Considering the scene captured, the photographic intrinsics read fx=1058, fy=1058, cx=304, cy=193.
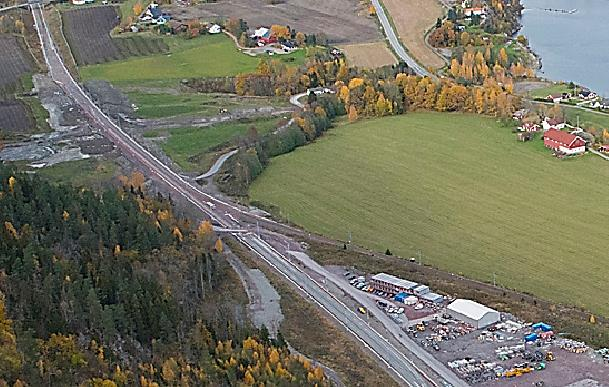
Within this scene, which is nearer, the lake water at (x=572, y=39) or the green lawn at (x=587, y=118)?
the green lawn at (x=587, y=118)

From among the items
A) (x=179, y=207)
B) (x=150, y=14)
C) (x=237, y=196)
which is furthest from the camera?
(x=150, y=14)

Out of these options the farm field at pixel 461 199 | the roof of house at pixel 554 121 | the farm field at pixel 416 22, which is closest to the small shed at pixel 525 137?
the farm field at pixel 461 199

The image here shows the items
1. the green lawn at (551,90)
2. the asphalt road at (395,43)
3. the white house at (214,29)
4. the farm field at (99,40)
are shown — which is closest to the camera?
the green lawn at (551,90)

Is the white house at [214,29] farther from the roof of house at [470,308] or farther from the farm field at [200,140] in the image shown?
the roof of house at [470,308]

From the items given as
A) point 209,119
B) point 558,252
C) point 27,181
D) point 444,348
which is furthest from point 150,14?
point 444,348

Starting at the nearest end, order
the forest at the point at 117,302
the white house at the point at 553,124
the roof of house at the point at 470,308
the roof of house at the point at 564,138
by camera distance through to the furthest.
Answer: the forest at the point at 117,302 → the roof of house at the point at 470,308 → the roof of house at the point at 564,138 → the white house at the point at 553,124

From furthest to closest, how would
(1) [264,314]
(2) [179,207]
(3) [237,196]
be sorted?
(3) [237,196] → (2) [179,207] → (1) [264,314]

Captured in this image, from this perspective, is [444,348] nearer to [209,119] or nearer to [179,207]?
[179,207]
